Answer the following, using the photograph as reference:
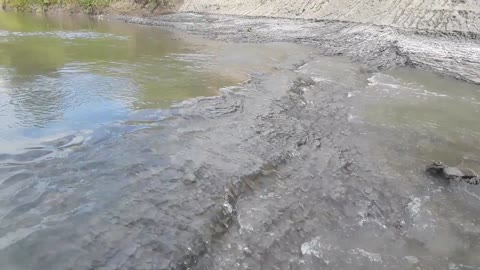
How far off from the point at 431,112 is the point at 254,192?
589 cm

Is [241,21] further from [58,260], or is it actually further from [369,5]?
[58,260]

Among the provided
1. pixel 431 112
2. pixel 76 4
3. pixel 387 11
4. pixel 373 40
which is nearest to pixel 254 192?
pixel 431 112

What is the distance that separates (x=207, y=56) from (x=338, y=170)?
34.9 feet

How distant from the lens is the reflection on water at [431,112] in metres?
7.33

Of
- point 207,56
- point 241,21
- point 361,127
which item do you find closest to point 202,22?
point 241,21

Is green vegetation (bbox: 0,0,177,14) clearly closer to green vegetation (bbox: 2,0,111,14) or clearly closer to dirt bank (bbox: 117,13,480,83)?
green vegetation (bbox: 2,0,111,14)

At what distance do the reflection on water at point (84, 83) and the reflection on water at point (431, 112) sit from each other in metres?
4.17

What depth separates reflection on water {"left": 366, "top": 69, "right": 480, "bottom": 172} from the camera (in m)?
7.33

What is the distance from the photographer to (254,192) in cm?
555

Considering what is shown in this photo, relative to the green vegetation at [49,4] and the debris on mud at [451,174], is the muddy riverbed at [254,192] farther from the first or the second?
the green vegetation at [49,4]

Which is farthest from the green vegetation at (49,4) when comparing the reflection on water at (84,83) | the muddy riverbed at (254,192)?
the muddy riverbed at (254,192)

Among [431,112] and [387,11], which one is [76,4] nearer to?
[387,11]

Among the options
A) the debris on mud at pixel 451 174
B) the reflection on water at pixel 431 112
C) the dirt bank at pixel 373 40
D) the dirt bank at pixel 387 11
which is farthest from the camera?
the dirt bank at pixel 387 11

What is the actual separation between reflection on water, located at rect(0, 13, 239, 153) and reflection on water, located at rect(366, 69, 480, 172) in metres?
4.17
